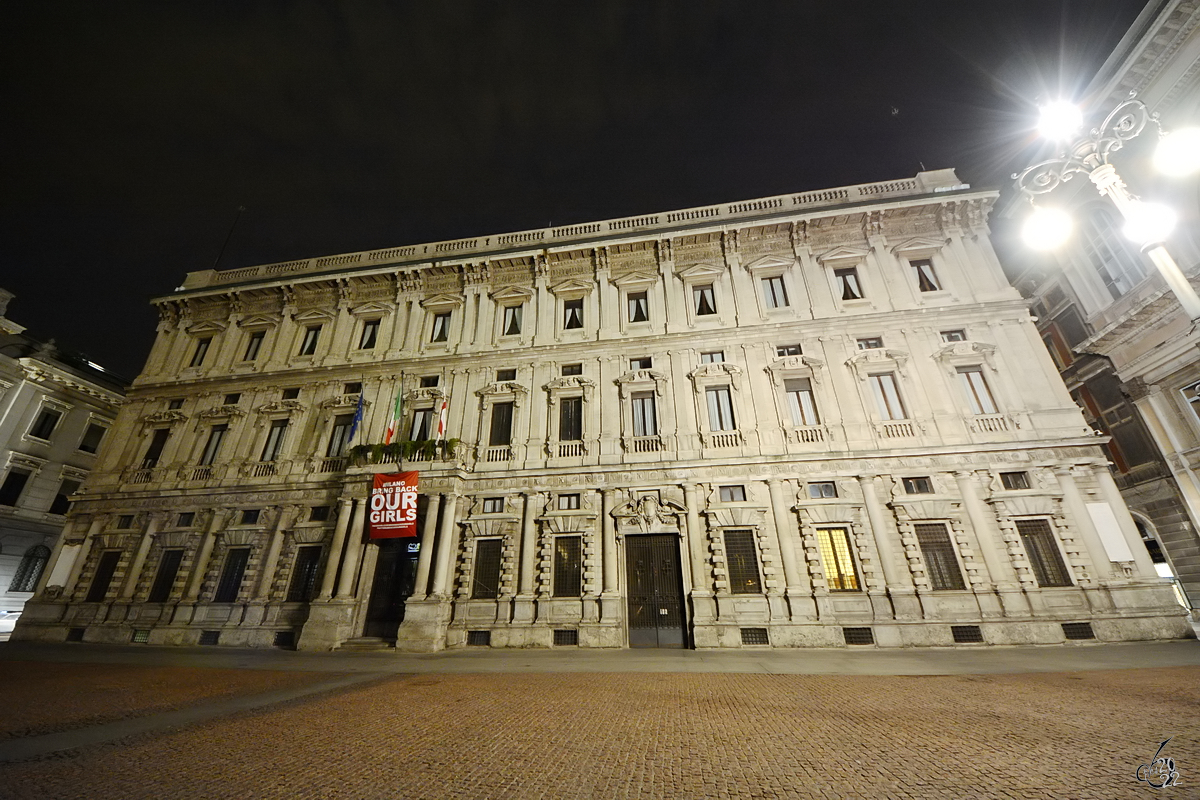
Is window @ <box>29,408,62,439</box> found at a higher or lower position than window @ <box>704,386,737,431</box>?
higher

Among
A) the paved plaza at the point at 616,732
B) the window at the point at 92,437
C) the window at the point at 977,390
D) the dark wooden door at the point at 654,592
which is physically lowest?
the paved plaza at the point at 616,732

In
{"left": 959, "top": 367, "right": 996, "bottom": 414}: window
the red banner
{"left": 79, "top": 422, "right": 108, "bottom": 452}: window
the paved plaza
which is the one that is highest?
{"left": 79, "top": 422, "right": 108, "bottom": 452}: window

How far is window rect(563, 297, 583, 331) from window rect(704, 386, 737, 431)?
6822 millimetres

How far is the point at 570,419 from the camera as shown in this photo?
60.2ft

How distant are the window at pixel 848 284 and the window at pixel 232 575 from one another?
1061 inches

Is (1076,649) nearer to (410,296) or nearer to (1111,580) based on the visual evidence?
(1111,580)

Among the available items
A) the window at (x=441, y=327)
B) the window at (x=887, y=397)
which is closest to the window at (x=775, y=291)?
the window at (x=887, y=397)

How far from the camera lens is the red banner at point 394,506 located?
1617cm

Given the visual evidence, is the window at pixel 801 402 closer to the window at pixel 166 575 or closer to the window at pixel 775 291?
the window at pixel 775 291

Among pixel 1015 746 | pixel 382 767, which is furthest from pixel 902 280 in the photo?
pixel 382 767

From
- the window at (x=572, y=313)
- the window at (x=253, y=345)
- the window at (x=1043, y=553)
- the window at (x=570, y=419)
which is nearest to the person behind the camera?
the window at (x=1043, y=553)

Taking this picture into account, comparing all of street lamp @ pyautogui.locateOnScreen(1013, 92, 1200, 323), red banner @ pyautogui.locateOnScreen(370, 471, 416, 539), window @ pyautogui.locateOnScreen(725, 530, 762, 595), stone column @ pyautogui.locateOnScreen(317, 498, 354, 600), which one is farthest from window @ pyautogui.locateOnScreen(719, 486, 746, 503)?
stone column @ pyautogui.locateOnScreen(317, 498, 354, 600)

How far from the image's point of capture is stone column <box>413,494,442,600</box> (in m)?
15.7

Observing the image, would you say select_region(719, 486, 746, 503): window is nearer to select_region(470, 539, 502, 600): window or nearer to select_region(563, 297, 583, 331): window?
select_region(470, 539, 502, 600): window
